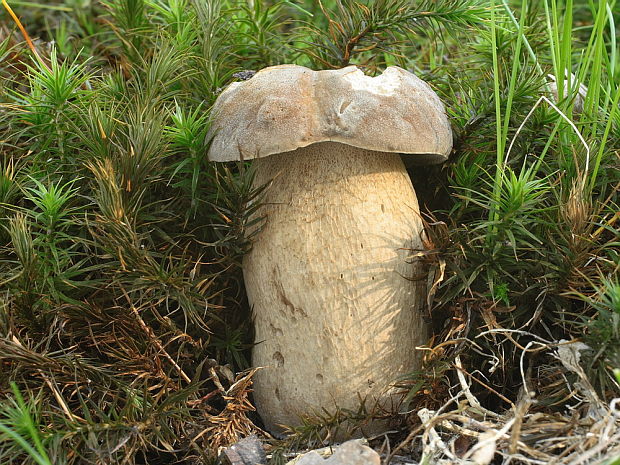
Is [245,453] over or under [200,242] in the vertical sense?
under

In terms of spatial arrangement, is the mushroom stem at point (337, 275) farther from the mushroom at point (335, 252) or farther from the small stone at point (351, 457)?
the small stone at point (351, 457)

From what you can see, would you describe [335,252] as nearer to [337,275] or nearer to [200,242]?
[337,275]

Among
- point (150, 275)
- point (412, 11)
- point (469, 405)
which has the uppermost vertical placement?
point (412, 11)

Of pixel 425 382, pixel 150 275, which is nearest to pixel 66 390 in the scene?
pixel 150 275

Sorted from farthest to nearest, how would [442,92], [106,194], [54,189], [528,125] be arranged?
1. [442,92]
2. [528,125]
3. [54,189]
4. [106,194]

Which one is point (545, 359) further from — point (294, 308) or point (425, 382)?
point (294, 308)

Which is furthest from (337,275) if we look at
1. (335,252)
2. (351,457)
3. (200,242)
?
(351,457)

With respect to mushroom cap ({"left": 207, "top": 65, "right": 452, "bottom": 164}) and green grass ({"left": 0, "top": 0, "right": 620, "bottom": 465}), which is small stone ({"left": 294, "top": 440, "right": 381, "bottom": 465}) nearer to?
green grass ({"left": 0, "top": 0, "right": 620, "bottom": 465})

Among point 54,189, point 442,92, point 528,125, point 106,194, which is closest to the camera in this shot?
point 106,194
